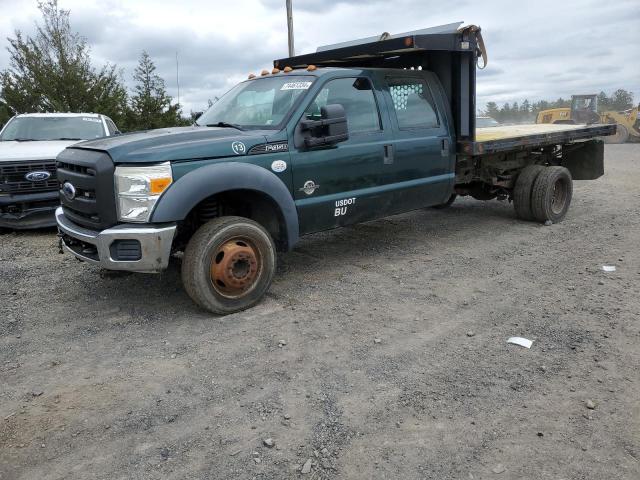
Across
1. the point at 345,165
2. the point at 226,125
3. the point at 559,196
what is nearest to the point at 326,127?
the point at 345,165

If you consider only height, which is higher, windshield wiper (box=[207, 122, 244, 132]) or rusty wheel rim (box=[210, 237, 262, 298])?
windshield wiper (box=[207, 122, 244, 132])

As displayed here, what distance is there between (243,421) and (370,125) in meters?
3.33

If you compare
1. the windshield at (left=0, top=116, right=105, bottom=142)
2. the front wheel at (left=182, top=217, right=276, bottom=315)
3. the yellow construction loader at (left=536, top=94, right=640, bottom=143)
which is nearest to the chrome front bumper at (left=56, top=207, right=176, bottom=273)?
the front wheel at (left=182, top=217, right=276, bottom=315)

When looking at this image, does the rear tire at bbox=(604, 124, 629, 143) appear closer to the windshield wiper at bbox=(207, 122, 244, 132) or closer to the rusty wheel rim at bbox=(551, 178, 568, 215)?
the rusty wheel rim at bbox=(551, 178, 568, 215)

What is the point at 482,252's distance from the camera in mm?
6117

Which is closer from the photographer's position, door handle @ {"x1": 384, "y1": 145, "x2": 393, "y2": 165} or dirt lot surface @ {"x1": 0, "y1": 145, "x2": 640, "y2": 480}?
dirt lot surface @ {"x1": 0, "y1": 145, "x2": 640, "y2": 480}

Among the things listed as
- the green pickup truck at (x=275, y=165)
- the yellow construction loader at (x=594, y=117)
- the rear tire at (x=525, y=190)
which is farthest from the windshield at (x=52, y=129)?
the yellow construction loader at (x=594, y=117)

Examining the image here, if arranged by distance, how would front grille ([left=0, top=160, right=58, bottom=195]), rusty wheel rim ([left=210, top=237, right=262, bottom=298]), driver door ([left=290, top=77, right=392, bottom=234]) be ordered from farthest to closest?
1. front grille ([left=0, top=160, right=58, bottom=195])
2. driver door ([left=290, top=77, right=392, bottom=234])
3. rusty wheel rim ([left=210, top=237, right=262, bottom=298])

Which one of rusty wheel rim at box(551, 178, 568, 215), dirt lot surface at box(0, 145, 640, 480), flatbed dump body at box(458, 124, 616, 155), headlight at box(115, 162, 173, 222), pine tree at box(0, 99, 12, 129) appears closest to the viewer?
dirt lot surface at box(0, 145, 640, 480)

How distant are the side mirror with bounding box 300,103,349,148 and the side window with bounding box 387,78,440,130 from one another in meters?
1.02

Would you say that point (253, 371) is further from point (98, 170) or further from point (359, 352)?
point (98, 170)

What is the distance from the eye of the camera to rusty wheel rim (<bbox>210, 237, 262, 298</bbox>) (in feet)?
14.2

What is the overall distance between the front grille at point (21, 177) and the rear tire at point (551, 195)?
6484 millimetres

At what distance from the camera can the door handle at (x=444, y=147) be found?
19.7 feet
